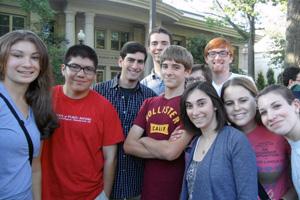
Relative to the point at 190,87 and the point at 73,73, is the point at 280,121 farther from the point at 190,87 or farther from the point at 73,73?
the point at 73,73

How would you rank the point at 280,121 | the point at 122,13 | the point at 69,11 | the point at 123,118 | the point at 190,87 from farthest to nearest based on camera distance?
the point at 122,13 < the point at 69,11 < the point at 123,118 < the point at 190,87 < the point at 280,121

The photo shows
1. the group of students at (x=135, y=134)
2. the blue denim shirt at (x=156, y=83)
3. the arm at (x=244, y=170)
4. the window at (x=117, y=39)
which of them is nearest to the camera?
the arm at (x=244, y=170)

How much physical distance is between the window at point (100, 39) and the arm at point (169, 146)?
19.2 metres

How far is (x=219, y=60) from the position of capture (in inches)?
195

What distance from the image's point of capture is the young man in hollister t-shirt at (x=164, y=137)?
11.3ft

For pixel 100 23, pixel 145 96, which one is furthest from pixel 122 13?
pixel 145 96

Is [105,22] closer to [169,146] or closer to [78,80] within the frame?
[78,80]

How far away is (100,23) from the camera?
2194cm

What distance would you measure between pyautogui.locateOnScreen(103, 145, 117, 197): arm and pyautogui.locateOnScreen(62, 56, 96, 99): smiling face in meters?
0.59

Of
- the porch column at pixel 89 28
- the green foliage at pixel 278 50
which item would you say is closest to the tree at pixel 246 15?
the green foliage at pixel 278 50

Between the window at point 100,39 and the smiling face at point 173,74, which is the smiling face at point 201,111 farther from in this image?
the window at point 100,39

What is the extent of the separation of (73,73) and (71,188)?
1081 mm

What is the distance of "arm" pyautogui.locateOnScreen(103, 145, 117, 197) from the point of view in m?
3.61

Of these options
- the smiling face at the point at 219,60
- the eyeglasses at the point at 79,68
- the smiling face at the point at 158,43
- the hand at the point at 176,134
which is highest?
the smiling face at the point at 158,43
